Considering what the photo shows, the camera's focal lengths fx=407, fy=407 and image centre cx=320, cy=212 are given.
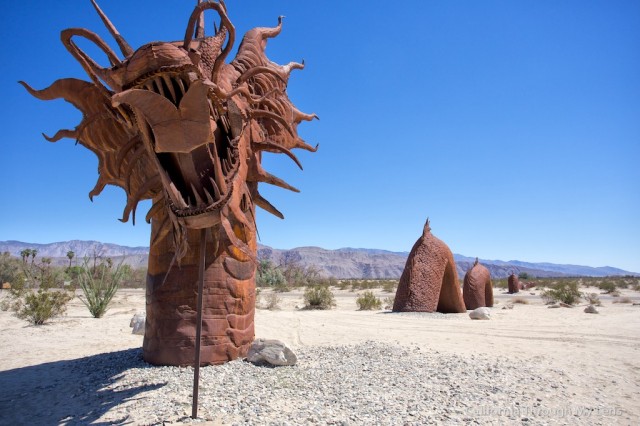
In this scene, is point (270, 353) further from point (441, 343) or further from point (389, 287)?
point (389, 287)

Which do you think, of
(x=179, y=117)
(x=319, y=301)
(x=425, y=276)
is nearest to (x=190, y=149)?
(x=179, y=117)

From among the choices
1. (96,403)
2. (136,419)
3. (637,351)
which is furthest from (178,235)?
(637,351)

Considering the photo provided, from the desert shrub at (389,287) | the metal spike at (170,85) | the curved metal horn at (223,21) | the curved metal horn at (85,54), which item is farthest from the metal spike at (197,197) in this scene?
the desert shrub at (389,287)

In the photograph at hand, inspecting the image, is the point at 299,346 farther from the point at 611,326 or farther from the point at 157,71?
the point at 611,326

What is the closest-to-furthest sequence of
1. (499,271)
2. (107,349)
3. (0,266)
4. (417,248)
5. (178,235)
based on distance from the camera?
(178,235) < (107,349) < (417,248) < (0,266) < (499,271)

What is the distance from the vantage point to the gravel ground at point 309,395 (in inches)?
134

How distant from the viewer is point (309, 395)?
3.86m

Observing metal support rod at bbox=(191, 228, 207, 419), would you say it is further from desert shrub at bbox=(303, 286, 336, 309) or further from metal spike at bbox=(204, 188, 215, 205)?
desert shrub at bbox=(303, 286, 336, 309)

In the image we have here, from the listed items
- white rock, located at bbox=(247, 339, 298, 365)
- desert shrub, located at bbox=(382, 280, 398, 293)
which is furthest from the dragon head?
desert shrub, located at bbox=(382, 280, 398, 293)

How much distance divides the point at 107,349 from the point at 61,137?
12.0ft

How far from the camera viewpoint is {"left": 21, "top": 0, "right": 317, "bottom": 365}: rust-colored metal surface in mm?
2623

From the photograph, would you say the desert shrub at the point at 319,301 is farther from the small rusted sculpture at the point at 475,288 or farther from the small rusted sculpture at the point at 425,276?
the small rusted sculpture at the point at 475,288

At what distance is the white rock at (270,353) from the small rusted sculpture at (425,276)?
7571mm

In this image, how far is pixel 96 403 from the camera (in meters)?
3.71
